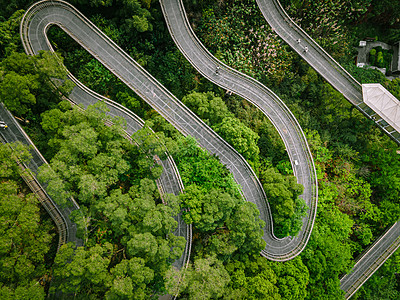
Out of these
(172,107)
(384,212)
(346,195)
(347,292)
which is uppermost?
(172,107)

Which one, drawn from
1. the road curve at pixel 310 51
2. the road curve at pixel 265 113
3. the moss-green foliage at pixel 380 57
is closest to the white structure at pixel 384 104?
the road curve at pixel 310 51

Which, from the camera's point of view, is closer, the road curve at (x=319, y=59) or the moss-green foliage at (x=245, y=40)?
the moss-green foliage at (x=245, y=40)

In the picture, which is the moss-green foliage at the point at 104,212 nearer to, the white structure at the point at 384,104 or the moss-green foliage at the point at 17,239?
the moss-green foliage at the point at 17,239

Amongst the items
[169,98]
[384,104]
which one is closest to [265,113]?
[169,98]

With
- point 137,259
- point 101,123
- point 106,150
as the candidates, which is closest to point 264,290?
point 137,259

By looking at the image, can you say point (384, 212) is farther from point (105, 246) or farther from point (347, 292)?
point (105, 246)

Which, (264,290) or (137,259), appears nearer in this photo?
(137,259)

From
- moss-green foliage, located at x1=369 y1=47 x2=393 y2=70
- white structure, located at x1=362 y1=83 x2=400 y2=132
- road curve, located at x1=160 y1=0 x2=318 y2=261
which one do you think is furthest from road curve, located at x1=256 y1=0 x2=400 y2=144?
moss-green foliage, located at x1=369 y1=47 x2=393 y2=70
